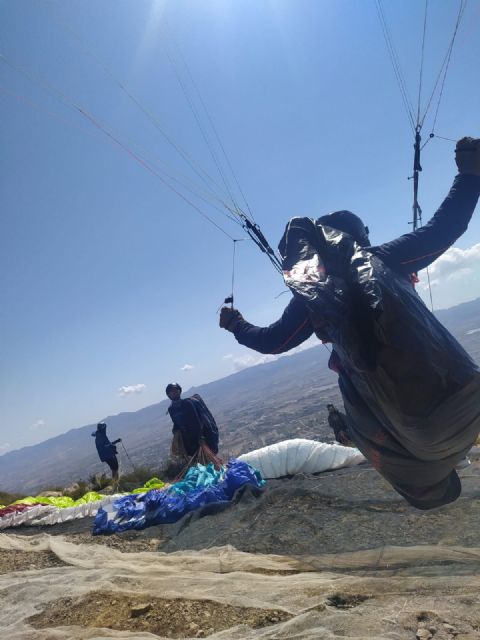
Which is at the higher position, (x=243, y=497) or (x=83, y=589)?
(x=83, y=589)

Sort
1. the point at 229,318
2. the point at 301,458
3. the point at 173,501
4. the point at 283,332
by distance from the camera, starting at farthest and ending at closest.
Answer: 1. the point at 301,458
2. the point at 173,501
3. the point at 229,318
4. the point at 283,332

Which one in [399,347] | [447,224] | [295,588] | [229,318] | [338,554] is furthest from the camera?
[338,554]

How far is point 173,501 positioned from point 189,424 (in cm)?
274

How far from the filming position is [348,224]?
2.59 m

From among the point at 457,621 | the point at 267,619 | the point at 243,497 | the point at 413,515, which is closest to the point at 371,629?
the point at 457,621

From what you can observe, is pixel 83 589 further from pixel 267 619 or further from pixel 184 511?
pixel 184 511

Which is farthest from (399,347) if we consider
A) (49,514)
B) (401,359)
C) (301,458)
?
(49,514)

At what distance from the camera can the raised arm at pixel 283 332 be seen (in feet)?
8.32

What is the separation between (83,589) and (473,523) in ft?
13.4

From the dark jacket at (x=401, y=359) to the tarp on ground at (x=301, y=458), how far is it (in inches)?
226

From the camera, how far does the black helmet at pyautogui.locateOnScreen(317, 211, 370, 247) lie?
2568mm

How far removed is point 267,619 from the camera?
9.55 ft

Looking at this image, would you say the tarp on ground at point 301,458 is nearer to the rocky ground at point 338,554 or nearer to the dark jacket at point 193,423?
the rocky ground at point 338,554

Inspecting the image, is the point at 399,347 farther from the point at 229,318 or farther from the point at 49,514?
the point at 49,514
